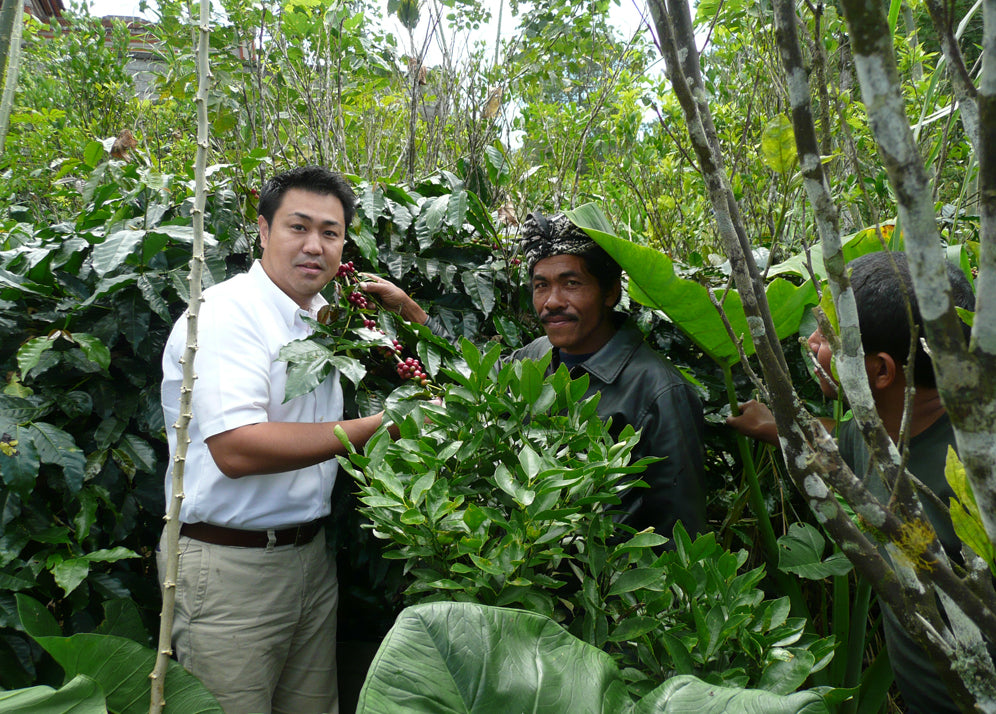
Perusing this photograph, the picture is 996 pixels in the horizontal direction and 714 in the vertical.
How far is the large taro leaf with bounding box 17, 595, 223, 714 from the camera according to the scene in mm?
1526

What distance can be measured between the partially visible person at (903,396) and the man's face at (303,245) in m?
1.42

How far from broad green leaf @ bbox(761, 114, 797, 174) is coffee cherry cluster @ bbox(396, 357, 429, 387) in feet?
4.21

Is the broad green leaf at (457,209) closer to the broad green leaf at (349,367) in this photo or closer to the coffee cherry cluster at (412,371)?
the coffee cherry cluster at (412,371)

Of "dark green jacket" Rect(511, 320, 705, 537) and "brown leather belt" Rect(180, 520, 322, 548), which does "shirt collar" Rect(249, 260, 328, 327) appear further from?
"dark green jacket" Rect(511, 320, 705, 537)

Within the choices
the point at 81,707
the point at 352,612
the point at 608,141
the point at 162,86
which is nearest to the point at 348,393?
the point at 352,612

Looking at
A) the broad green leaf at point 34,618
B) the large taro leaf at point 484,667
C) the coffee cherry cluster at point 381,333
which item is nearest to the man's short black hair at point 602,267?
the coffee cherry cluster at point 381,333

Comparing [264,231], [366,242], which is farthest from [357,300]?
[264,231]

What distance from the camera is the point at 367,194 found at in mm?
2598

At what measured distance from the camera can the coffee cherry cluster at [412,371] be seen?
2.11 meters

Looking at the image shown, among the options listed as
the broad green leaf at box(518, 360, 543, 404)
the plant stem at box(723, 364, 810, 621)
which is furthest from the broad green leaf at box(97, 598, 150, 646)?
the plant stem at box(723, 364, 810, 621)

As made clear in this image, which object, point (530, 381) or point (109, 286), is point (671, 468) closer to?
point (530, 381)

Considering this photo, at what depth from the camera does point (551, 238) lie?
241cm

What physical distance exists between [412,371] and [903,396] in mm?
1294

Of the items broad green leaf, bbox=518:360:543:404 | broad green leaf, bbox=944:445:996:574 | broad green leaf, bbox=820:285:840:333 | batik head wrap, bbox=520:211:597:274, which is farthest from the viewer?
batik head wrap, bbox=520:211:597:274
